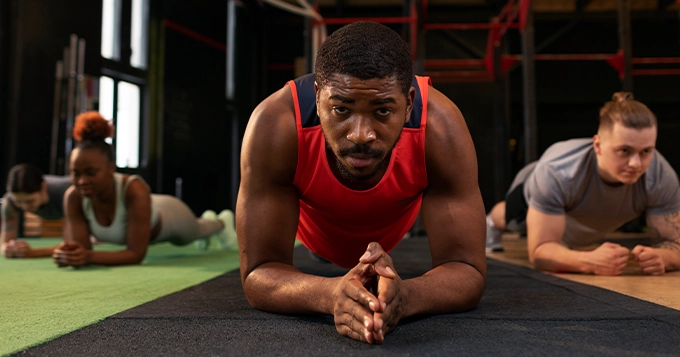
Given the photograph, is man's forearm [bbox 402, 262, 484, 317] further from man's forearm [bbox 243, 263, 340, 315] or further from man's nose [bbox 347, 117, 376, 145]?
man's nose [bbox 347, 117, 376, 145]

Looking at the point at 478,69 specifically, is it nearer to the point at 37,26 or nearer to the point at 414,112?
the point at 37,26

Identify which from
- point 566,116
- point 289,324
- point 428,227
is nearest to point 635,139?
point 428,227

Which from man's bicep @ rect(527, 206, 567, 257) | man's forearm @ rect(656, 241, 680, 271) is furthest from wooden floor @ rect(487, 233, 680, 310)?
man's bicep @ rect(527, 206, 567, 257)

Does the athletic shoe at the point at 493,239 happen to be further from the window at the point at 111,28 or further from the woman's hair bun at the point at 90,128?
the window at the point at 111,28

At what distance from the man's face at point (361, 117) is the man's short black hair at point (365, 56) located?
0.7 inches

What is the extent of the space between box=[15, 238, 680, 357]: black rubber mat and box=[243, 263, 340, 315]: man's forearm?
0.03 meters

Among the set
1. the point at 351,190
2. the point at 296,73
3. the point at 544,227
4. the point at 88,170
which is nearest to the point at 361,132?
the point at 351,190

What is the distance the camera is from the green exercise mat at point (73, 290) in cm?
129

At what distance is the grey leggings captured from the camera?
3.41 m

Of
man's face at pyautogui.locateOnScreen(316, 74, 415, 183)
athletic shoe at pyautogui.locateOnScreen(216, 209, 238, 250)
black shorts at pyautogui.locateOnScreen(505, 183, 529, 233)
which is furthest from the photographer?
athletic shoe at pyautogui.locateOnScreen(216, 209, 238, 250)

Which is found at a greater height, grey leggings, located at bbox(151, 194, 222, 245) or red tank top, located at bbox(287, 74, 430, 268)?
red tank top, located at bbox(287, 74, 430, 268)

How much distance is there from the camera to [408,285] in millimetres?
1242

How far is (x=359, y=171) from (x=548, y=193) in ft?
4.25

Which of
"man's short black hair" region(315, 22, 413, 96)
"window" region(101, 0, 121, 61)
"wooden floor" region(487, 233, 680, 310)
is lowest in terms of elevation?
"wooden floor" region(487, 233, 680, 310)
